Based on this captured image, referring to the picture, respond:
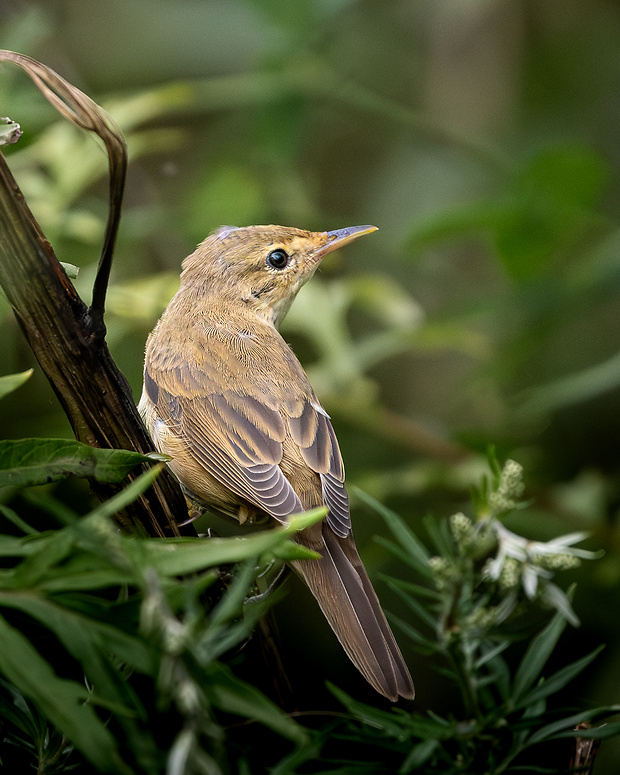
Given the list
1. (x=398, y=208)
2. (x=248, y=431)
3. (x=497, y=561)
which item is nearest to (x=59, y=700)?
(x=497, y=561)

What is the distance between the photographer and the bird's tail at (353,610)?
217 centimetres

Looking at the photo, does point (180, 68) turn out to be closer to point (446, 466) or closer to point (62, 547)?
point (446, 466)

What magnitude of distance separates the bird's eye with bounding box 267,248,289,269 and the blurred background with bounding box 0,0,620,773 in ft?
1.27

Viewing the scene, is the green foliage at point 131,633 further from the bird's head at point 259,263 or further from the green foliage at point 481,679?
the bird's head at point 259,263

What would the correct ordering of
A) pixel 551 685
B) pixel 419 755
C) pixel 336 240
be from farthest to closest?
pixel 336 240 < pixel 551 685 < pixel 419 755

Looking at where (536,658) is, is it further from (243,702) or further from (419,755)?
(243,702)

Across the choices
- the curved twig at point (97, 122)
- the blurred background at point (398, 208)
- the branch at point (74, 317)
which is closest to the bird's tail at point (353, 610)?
the blurred background at point (398, 208)

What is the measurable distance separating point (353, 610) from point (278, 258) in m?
1.87

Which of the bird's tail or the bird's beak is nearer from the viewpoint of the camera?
the bird's tail

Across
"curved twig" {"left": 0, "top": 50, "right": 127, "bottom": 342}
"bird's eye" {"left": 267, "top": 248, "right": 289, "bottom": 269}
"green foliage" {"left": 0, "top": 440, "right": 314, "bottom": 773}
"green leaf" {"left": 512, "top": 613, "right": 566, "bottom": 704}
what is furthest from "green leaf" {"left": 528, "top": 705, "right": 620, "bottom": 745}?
"bird's eye" {"left": 267, "top": 248, "right": 289, "bottom": 269}

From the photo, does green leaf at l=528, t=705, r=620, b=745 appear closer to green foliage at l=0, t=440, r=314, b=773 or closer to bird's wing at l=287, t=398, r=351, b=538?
green foliage at l=0, t=440, r=314, b=773

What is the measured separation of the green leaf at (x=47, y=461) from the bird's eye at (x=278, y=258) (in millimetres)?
2317

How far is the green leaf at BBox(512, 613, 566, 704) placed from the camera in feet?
6.27

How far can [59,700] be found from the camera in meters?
1.21
